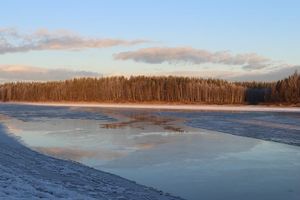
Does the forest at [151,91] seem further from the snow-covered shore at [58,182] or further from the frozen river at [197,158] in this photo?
the snow-covered shore at [58,182]

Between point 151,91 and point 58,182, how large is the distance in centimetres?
11198

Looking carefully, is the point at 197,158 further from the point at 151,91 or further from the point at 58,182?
the point at 151,91

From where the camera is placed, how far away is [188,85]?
120m

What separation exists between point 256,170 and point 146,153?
5.46 metres

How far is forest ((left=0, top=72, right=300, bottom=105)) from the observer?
4341 inches

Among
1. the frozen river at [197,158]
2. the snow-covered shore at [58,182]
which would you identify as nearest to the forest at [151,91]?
the frozen river at [197,158]

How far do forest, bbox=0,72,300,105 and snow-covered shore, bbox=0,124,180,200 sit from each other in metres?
78.3

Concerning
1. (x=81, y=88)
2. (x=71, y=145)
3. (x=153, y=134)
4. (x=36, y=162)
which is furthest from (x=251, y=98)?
(x=36, y=162)

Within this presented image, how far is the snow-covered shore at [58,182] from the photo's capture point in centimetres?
908

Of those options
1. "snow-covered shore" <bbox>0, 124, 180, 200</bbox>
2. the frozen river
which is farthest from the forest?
"snow-covered shore" <bbox>0, 124, 180, 200</bbox>

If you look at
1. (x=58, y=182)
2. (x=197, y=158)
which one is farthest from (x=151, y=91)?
(x=58, y=182)

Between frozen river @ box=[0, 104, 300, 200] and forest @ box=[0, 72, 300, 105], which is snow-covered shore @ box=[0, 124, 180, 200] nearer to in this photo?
frozen river @ box=[0, 104, 300, 200]

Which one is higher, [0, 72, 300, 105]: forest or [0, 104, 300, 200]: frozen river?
[0, 72, 300, 105]: forest

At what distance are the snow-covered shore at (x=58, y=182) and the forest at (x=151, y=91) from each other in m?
78.3
